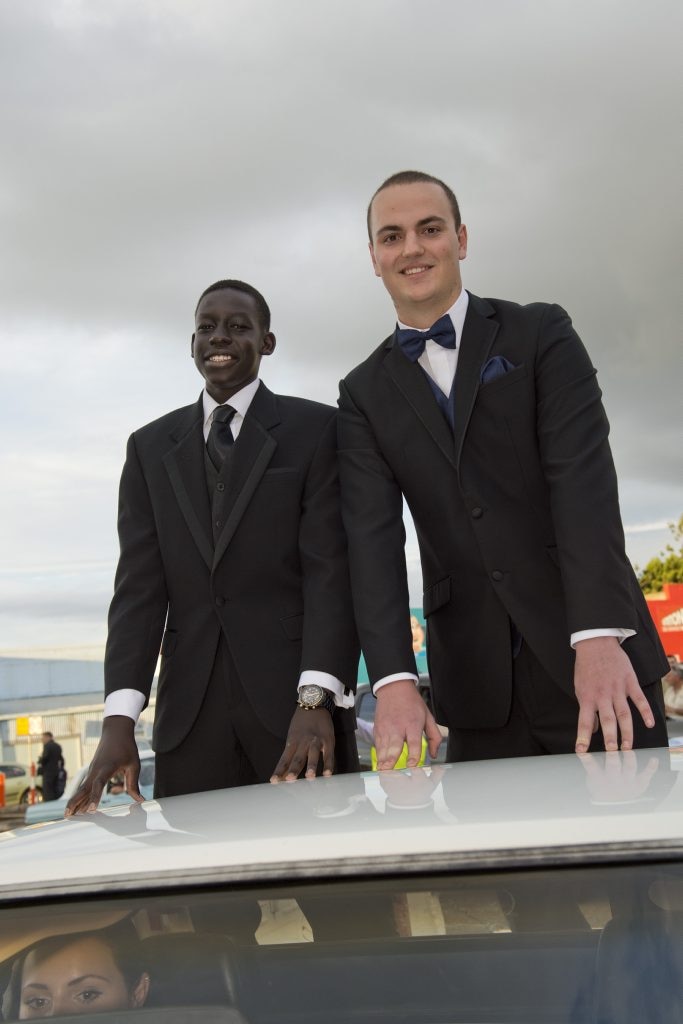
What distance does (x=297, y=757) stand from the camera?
2.77 meters

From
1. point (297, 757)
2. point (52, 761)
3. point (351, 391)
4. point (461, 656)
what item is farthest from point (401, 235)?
point (52, 761)

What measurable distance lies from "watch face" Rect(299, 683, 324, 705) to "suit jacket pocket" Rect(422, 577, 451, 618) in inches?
16.9

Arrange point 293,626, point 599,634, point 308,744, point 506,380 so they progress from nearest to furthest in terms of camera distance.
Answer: point 599,634 < point 308,744 < point 506,380 < point 293,626

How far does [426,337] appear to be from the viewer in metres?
3.26

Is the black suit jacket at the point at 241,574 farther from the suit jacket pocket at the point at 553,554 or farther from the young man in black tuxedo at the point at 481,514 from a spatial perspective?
the suit jacket pocket at the point at 553,554

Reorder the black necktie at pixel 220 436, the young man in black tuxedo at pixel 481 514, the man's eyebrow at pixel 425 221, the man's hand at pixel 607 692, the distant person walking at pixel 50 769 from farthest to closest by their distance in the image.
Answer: the distant person walking at pixel 50 769
the black necktie at pixel 220 436
the man's eyebrow at pixel 425 221
the young man in black tuxedo at pixel 481 514
the man's hand at pixel 607 692

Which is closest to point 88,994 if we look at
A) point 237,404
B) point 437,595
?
point 437,595

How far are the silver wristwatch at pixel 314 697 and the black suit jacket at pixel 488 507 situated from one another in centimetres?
15

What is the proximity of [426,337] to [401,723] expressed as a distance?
1.18 m

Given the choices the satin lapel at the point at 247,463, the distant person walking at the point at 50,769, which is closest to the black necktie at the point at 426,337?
the satin lapel at the point at 247,463

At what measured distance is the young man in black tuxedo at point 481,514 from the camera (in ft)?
9.14

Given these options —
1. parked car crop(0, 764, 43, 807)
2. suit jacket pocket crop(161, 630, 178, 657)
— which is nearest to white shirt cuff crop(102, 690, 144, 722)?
suit jacket pocket crop(161, 630, 178, 657)

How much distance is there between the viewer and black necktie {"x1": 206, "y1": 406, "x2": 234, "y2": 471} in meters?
3.44

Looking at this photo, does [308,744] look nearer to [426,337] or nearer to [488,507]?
[488,507]
